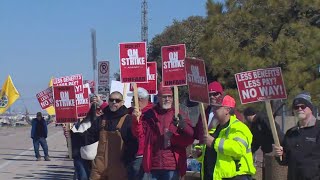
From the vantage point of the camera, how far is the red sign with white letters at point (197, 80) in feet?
24.4

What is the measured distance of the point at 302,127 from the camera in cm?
703

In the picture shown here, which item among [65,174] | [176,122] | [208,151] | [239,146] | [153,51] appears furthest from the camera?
[153,51]

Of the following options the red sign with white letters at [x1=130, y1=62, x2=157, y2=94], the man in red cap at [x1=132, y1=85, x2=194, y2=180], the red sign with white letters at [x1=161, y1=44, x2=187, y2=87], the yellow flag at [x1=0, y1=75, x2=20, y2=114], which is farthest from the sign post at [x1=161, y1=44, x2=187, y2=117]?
the yellow flag at [x1=0, y1=75, x2=20, y2=114]

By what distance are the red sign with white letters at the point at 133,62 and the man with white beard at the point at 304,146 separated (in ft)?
11.5

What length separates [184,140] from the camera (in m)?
8.29

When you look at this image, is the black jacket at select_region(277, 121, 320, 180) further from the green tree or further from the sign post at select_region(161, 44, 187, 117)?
the green tree

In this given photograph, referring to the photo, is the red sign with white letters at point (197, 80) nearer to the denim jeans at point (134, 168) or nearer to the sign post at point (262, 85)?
the sign post at point (262, 85)

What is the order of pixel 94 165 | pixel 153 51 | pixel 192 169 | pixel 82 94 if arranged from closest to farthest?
pixel 94 165 → pixel 192 169 → pixel 82 94 → pixel 153 51

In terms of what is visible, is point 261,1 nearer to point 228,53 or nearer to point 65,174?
point 228,53

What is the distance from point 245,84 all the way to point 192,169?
154 inches

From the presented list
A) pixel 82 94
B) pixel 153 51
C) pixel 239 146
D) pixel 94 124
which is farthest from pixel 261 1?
pixel 153 51

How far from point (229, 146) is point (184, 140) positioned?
1601 millimetres

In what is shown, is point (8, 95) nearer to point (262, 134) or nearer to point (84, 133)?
point (84, 133)

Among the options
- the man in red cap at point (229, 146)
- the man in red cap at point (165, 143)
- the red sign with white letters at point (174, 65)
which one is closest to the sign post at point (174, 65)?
the red sign with white letters at point (174, 65)
